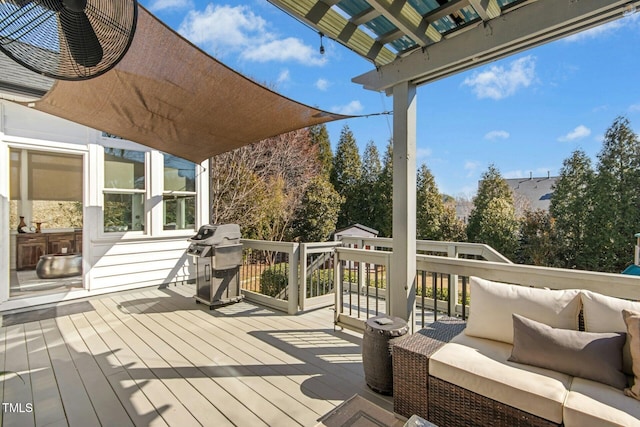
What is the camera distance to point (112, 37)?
1.65m

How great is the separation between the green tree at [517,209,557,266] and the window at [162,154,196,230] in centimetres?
1021

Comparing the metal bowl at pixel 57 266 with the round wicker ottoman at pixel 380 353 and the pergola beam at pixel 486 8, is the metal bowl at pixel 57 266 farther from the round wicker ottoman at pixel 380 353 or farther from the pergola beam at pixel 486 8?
the pergola beam at pixel 486 8

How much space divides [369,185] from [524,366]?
40.7 feet

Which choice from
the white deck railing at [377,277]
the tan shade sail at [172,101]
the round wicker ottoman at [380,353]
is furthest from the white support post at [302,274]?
the round wicker ottoman at [380,353]

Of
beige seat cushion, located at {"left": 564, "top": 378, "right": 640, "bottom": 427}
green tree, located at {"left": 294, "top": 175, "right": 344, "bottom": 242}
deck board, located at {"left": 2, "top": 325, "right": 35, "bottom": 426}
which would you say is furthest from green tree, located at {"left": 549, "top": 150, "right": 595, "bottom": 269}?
deck board, located at {"left": 2, "top": 325, "right": 35, "bottom": 426}

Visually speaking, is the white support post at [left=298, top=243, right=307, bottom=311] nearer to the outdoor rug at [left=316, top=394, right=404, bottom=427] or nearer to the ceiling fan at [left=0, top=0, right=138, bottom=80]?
the outdoor rug at [left=316, top=394, right=404, bottom=427]

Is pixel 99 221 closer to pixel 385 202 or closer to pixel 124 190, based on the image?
pixel 124 190

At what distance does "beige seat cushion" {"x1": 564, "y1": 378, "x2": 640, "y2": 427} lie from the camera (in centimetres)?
139

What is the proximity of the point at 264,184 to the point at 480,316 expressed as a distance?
29.2 ft

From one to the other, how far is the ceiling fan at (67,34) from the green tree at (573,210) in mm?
11726

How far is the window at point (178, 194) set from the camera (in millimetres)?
5891

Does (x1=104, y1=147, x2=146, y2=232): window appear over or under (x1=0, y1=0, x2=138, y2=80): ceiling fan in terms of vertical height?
under

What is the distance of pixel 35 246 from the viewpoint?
252 inches

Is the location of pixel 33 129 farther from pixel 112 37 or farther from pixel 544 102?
pixel 544 102
